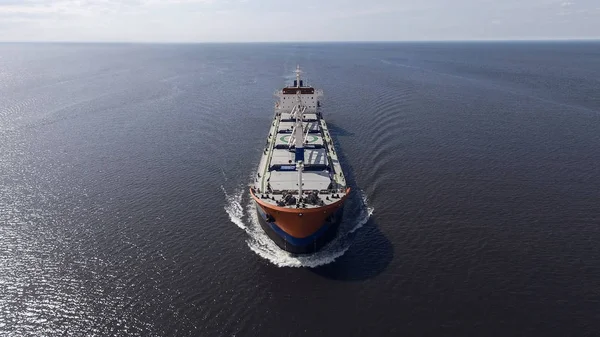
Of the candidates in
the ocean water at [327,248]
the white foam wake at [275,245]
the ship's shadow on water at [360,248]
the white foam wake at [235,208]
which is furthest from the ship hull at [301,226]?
the white foam wake at [235,208]

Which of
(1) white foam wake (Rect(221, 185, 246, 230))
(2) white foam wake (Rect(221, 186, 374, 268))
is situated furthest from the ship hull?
(1) white foam wake (Rect(221, 185, 246, 230))

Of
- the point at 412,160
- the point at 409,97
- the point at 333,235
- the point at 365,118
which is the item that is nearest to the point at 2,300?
the point at 333,235

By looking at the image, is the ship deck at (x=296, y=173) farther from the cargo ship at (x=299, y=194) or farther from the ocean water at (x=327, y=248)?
the ocean water at (x=327, y=248)

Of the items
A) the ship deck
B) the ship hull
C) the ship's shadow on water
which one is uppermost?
the ship deck

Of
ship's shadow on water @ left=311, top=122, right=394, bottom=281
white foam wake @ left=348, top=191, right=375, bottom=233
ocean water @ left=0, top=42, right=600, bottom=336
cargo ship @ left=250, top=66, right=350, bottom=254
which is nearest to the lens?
ocean water @ left=0, top=42, right=600, bottom=336

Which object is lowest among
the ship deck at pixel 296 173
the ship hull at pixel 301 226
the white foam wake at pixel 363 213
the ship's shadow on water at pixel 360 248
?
the ship's shadow on water at pixel 360 248

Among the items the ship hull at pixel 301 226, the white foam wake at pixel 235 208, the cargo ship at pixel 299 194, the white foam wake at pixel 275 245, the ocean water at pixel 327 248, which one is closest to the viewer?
the ocean water at pixel 327 248

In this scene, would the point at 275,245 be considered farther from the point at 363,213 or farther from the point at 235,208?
the point at 363,213

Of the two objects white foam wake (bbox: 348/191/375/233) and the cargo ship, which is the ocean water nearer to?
white foam wake (bbox: 348/191/375/233)
